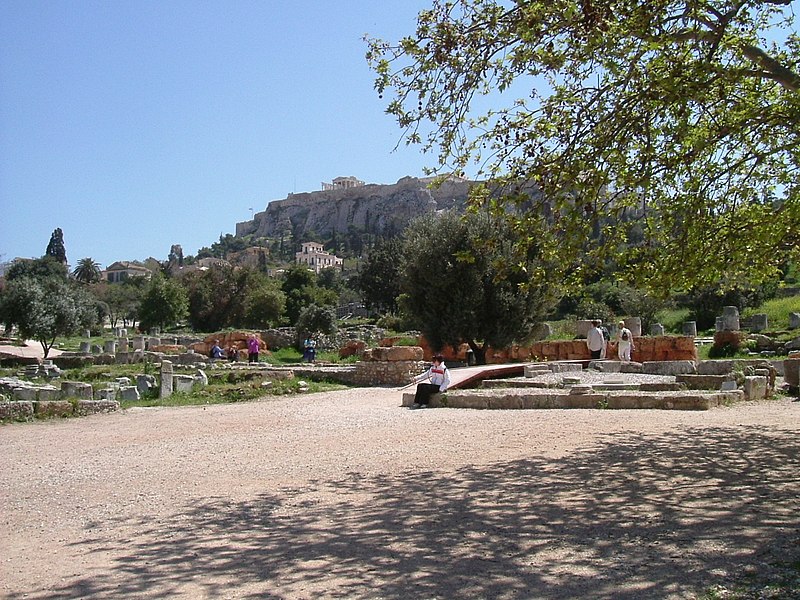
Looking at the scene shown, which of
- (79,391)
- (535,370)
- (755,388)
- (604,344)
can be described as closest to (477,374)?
(535,370)

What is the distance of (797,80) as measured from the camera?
24.0 feet

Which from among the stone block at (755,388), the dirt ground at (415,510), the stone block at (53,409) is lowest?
the dirt ground at (415,510)

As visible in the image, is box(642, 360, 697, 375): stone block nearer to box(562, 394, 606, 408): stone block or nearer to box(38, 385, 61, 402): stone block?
box(562, 394, 606, 408): stone block

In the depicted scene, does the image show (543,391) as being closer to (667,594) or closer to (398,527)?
(398,527)

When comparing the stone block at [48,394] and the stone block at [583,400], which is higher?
the stone block at [583,400]

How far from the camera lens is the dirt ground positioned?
16.8ft

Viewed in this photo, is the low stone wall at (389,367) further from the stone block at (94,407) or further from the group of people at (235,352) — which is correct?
the group of people at (235,352)

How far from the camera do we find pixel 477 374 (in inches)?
766

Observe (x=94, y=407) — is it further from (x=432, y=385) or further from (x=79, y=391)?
(x=432, y=385)

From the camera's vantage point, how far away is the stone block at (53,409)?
15.5m

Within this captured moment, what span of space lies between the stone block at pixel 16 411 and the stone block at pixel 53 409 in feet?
0.56

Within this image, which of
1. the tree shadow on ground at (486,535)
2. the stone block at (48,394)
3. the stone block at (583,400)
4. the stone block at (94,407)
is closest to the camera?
the tree shadow on ground at (486,535)

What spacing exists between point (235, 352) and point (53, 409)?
859 inches

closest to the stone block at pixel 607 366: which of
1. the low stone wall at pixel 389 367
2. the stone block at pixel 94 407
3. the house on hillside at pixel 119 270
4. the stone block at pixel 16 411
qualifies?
the low stone wall at pixel 389 367
